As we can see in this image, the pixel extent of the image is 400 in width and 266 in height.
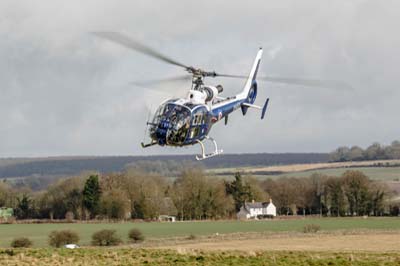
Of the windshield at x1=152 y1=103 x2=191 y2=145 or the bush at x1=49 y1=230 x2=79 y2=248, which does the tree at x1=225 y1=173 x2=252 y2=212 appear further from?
the windshield at x1=152 y1=103 x2=191 y2=145

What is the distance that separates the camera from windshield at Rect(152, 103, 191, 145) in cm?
3794

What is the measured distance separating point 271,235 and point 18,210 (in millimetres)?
67092

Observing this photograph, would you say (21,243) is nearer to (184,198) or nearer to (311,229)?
(311,229)

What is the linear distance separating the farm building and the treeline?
116cm

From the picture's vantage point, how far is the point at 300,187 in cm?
15188

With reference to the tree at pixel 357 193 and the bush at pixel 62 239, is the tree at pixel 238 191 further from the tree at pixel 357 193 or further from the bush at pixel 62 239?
the bush at pixel 62 239

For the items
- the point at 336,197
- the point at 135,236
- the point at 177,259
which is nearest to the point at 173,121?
the point at 177,259

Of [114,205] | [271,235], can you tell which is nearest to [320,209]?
[114,205]

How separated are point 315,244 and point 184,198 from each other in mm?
64058

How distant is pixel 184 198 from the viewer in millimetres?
130250

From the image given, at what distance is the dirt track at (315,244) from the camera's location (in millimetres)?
60688

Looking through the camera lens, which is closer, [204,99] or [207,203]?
[204,99]

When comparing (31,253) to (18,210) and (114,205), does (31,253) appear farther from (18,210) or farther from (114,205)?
(18,210)

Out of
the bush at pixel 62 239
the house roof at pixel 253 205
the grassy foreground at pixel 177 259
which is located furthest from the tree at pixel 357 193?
the grassy foreground at pixel 177 259
